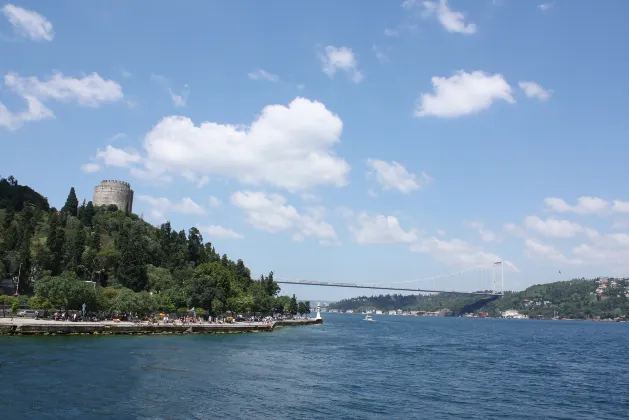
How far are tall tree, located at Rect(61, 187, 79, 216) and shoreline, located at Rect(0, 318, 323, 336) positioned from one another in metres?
70.6

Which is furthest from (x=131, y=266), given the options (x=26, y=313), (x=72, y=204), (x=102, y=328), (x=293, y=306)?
(x=293, y=306)

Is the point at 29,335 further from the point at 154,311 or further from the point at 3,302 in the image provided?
the point at 154,311

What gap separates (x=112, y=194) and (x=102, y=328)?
325ft

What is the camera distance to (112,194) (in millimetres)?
145375

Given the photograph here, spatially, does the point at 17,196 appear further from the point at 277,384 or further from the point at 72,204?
the point at 277,384

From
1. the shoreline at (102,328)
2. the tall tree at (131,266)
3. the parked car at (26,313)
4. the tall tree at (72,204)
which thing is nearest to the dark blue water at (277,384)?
the shoreline at (102,328)

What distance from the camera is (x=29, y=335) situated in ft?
154

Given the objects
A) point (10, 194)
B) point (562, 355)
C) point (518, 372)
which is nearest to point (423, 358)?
point (518, 372)

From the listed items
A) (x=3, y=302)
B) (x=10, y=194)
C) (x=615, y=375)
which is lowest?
(x=615, y=375)

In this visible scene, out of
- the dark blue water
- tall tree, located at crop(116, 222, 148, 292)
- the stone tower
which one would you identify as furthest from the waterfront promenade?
the stone tower

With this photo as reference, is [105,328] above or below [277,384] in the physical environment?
above

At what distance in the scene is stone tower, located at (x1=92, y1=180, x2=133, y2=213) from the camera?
145 metres

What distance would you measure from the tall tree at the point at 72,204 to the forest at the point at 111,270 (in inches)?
20.3

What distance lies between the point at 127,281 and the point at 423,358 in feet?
185
